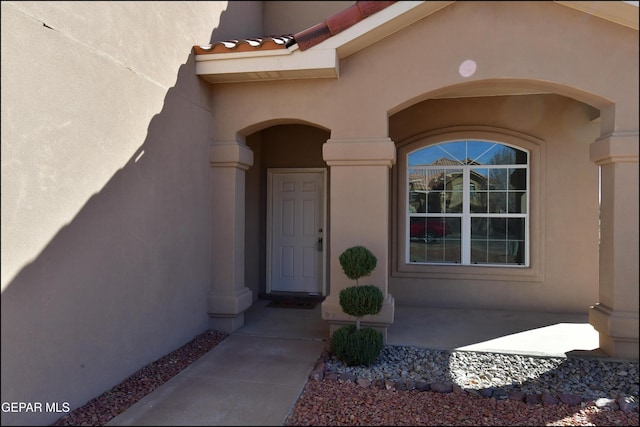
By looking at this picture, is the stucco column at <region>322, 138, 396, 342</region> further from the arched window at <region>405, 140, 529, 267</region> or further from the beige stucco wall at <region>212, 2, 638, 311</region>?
the arched window at <region>405, 140, 529, 267</region>

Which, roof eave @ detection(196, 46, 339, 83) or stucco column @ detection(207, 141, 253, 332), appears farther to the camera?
stucco column @ detection(207, 141, 253, 332)

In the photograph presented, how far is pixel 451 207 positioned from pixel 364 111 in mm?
2850

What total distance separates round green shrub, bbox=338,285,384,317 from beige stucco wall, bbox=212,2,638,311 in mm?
521

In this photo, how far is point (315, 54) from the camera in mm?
4648

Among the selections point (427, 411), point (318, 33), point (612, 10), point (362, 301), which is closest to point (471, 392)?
point (427, 411)

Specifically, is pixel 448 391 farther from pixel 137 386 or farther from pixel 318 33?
pixel 318 33

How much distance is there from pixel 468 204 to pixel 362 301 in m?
3.39

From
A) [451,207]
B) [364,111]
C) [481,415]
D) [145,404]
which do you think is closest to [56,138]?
[145,404]

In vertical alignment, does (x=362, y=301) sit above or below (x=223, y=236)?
below

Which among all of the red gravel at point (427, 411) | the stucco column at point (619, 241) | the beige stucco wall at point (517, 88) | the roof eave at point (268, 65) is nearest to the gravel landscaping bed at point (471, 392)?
the red gravel at point (427, 411)

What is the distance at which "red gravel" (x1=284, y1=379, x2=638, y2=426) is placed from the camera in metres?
3.27

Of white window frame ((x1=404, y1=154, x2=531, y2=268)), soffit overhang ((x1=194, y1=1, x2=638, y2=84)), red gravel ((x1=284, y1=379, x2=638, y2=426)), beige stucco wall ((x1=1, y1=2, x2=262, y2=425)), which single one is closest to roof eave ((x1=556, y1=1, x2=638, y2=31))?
soffit overhang ((x1=194, y1=1, x2=638, y2=84))

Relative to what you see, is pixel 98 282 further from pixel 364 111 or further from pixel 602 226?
pixel 602 226

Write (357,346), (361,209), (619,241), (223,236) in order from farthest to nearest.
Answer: (223,236) < (361,209) < (357,346) < (619,241)
